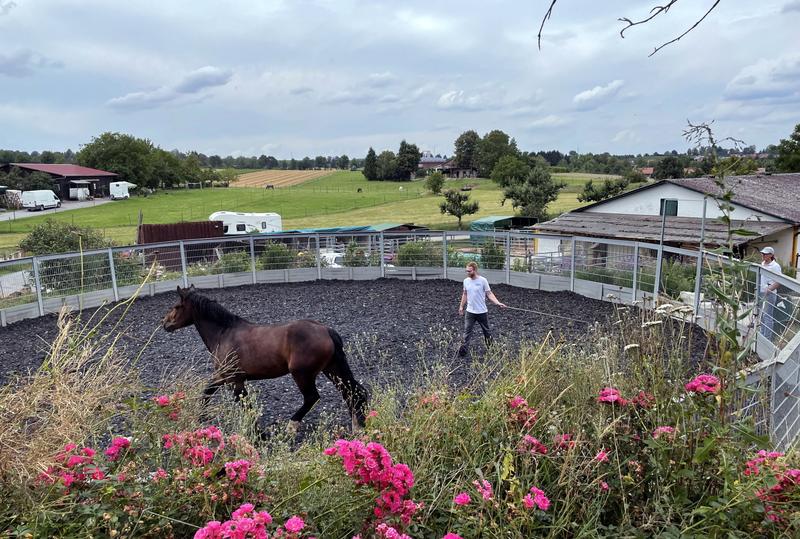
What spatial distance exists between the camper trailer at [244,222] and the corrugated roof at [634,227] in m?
16.0

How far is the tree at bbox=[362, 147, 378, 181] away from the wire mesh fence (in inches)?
3381

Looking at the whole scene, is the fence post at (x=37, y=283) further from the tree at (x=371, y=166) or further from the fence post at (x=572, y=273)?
the tree at (x=371, y=166)

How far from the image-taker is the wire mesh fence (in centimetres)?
1105

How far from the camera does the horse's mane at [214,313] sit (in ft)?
20.1

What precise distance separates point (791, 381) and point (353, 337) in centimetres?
661

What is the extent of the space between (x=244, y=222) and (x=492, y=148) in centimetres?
7172

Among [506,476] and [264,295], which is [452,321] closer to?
[264,295]

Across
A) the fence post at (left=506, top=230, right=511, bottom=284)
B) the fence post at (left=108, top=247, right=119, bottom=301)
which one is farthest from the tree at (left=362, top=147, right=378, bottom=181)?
the fence post at (left=108, top=247, right=119, bottom=301)

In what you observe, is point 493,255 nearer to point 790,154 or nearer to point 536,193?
point 536,193

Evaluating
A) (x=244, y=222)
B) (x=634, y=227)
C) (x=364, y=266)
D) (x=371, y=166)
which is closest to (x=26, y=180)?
(x=244, y=222)

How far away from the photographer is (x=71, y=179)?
71.2m

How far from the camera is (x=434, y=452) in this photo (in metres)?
2.67

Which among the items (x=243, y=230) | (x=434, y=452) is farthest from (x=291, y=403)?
(x=243, y=230)

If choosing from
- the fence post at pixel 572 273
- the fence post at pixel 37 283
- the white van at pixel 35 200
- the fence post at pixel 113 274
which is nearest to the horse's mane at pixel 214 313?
the fence post at pixel 37 283
